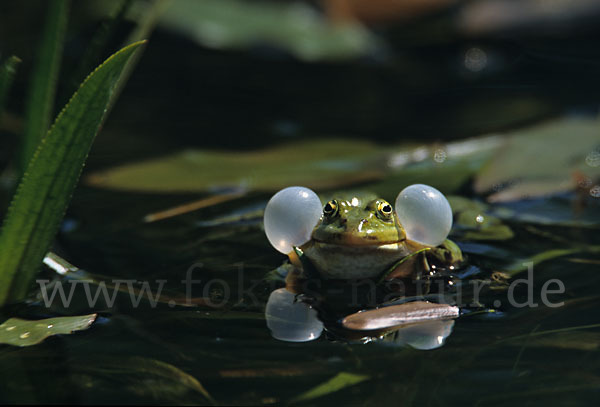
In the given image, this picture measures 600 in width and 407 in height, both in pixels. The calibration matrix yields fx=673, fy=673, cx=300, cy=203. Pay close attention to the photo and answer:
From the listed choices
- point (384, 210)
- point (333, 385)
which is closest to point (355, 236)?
point (384, 210)

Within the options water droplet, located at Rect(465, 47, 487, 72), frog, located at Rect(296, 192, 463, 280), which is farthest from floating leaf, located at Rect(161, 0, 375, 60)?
frog, located at Rect(296, 192, 463, 280)

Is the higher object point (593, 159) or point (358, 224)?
point (593, 159)

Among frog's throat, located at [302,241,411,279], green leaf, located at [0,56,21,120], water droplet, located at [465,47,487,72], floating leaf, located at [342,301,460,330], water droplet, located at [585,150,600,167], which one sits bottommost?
floating leaf, located at [342,301,460,330]

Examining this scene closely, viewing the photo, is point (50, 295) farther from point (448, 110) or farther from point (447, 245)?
point (448, 110)

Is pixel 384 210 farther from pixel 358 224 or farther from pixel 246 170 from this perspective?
pixel 246 170

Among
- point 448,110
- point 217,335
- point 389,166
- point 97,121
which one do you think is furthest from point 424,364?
point 448,110

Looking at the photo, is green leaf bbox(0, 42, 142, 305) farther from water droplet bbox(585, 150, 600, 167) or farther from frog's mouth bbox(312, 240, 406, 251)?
water droplet bbox(585, 150, 600, 167)
